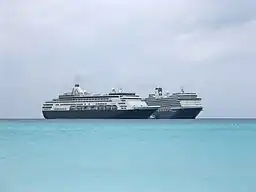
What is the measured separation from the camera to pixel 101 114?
1999 inches

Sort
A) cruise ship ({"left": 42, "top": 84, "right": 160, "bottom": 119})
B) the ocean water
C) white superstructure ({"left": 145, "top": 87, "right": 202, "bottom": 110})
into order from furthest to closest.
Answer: white superstructure ({"left": 145, "top": 87, "right": 202, "bottom": 110}), cruise ship ({"left": 42, "top": 84, "right": 160, "bottom": 119}), the ocean water

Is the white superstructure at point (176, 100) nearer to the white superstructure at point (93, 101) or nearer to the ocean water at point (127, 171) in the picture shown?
the white superstructure at point (93, 101)

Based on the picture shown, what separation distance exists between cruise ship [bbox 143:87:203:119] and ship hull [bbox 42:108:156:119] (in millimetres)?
1659

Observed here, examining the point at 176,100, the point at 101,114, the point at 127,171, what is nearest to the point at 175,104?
the point at 176,100

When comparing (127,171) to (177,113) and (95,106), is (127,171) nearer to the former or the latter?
(95,106)

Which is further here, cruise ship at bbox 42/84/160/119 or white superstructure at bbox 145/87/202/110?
white superstructure at bbox 145/87/202/110

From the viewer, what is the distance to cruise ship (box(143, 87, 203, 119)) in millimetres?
56781

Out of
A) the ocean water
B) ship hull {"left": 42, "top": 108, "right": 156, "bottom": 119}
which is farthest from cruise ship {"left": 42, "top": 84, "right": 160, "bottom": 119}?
the ocean water

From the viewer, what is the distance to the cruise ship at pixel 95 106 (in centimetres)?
4959

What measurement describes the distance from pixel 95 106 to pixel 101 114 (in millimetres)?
1451

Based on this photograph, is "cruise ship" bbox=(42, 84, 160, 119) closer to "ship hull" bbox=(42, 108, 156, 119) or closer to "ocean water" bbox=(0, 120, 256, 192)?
"ship hull" bbox=(42, 108, 156, 119)

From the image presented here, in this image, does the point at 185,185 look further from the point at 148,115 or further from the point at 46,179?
the point at 148,115
